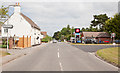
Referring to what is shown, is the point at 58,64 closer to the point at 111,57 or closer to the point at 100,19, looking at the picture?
the point at 111,57

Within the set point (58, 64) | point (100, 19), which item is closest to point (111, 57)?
point (58, 64)

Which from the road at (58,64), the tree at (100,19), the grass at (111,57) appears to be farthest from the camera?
the tree at (100,19)

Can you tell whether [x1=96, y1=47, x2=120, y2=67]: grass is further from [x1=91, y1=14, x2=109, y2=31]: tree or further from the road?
[x1=91, y1=14, x2=109, y2=31]: tree

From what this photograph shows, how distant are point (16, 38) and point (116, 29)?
42521mm

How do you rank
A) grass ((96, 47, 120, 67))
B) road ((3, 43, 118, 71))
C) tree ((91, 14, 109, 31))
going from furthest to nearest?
tree ((91, 14, 109, 31)), grass ((96, 47, 120, 67)), road ((3, 43, 118, 71))

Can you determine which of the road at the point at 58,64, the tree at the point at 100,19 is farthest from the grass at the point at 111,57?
the tree at the point at 100,19

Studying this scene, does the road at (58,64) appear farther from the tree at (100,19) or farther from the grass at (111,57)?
the tree at (100,19)

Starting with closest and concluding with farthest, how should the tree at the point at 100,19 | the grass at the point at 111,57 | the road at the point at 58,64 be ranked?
1. the road at the point at 58,64
2. the grass at the point at 111,57
3. the tree at the point at 100,19

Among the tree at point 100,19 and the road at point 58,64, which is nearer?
the road at point 58,64

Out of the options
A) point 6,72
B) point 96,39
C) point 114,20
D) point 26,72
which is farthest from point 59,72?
point 96,39

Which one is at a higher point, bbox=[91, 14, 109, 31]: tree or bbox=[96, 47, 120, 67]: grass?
bbox=[91, 14, 109, 31]: tree

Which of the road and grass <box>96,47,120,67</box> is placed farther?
grass <box>96,47,120,67</box>

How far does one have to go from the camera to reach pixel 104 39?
65.8 metres

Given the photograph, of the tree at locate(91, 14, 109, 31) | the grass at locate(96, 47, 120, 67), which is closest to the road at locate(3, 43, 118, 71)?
the grass at locate(96, 47, 120, 67)
